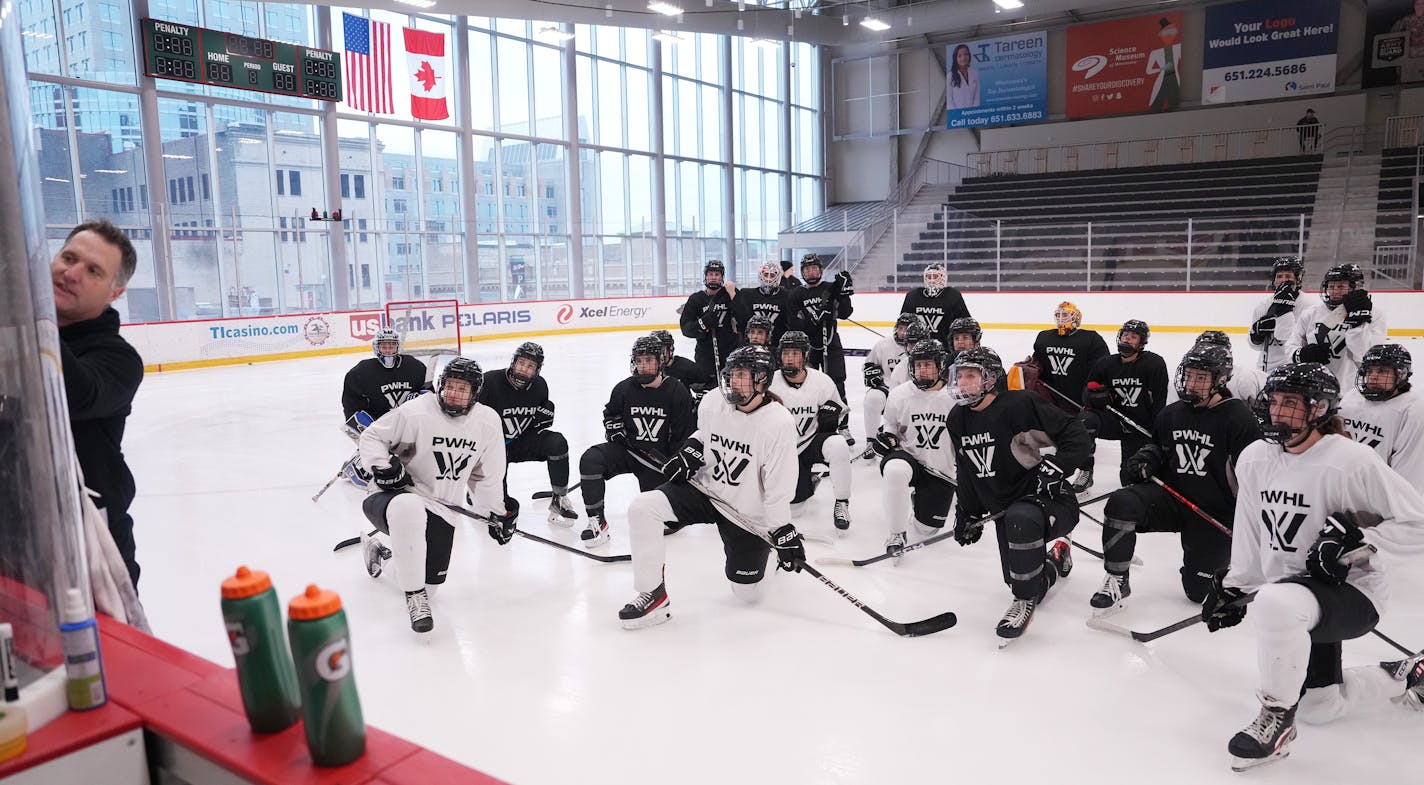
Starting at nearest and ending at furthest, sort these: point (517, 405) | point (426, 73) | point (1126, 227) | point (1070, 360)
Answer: point (517, 405), point (1070, 360), point (1126, 227), point (426, 73)

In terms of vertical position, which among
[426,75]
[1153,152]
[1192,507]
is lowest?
[1192,507]

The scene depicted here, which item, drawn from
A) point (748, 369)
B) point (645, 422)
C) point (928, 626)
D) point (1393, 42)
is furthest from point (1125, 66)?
point (928, 626)

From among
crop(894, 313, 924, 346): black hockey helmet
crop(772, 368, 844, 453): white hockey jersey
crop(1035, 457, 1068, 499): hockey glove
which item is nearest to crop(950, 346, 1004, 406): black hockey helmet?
crop(1035, 457, 1068, 499): hockey glove

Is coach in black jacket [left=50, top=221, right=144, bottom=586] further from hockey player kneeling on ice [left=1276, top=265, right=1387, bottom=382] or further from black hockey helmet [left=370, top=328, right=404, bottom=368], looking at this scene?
hockey player kneeling on ice [left=1276, top=265, right=1387, bottom=382]

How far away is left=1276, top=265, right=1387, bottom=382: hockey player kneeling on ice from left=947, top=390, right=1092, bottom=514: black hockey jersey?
11.4 feet

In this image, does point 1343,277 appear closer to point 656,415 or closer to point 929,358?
point 929,358

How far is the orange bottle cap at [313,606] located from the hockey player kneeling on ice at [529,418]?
14.3 ft

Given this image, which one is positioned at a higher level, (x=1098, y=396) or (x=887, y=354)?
(x=887, y=354)

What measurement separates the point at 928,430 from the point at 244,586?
13.9 ft

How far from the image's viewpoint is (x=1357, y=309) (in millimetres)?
6477

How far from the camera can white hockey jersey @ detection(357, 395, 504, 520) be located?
426 centimetres

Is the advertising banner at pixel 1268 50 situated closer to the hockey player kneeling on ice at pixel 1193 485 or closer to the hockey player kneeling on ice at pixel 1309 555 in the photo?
the hockey player kneeling on ice at pixel 1193 485

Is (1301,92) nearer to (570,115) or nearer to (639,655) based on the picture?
(570,115)

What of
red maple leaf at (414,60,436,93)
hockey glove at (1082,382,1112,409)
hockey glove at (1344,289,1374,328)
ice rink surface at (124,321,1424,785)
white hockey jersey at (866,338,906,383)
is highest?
red maple leaf at (414,60,436,93)
